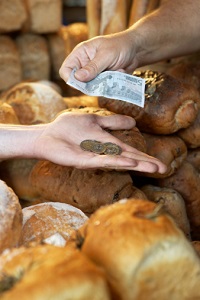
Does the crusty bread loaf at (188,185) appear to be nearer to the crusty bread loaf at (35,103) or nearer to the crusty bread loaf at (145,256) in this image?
the crusty bread loaf at (35,103)

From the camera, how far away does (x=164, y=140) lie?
1862 mm

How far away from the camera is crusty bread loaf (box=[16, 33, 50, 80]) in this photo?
3037mm

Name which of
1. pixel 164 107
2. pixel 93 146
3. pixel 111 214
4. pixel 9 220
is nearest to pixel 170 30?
pixel 164 107

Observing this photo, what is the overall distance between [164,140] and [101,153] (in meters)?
0.42

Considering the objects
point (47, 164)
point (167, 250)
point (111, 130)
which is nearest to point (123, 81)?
point (111, 130)

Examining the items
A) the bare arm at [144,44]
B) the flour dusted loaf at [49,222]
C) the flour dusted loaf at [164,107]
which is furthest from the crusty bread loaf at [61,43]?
the flour dusted loaf at [49,222]

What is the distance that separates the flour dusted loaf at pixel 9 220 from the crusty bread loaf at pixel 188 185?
31.3 inches

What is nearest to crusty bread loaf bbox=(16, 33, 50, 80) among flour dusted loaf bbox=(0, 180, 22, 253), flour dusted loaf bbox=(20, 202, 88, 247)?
flour dusted loaf bbox=(20, 202, 88, 247)

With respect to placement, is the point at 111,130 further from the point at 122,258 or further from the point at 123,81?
the point at 122,258

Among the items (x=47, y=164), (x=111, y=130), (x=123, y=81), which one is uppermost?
(x=123, y=81)

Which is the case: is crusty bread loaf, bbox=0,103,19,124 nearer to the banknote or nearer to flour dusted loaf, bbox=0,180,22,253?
the banknote

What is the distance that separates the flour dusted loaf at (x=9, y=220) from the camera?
1170 millimetres

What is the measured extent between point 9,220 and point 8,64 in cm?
187

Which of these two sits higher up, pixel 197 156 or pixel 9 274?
pixel 9 274
